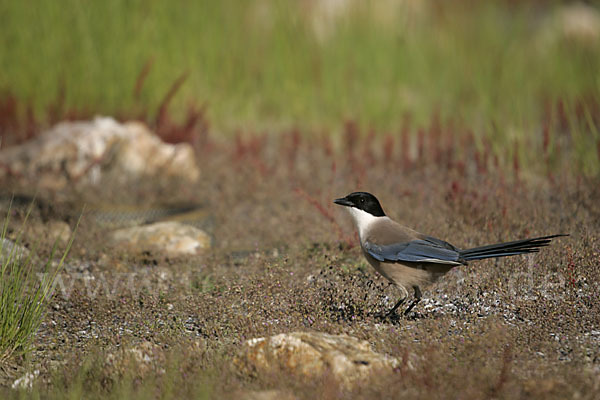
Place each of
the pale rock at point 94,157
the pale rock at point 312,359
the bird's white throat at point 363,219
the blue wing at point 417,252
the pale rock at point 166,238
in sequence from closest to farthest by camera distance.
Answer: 1. the pale rock at point 312,359
2. the blue wing at point 417,252
3. the bird's white throat at point 363,219
4. the pale rock at point 166,238
5. the pale rock at point 94,157

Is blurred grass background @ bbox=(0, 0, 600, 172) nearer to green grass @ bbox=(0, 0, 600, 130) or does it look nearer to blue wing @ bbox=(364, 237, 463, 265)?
green grass @ bbox=(0, 0, 600, 130)

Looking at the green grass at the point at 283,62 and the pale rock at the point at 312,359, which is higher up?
the green grass at the point at 283,62

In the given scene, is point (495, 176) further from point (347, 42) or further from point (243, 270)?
point (347, 42)

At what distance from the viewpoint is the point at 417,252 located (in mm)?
3500

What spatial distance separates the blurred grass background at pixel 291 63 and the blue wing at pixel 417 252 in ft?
12.3

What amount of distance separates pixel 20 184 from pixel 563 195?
4996 mm

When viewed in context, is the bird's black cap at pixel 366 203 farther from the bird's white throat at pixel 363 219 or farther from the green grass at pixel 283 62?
the green grass at pixel 283 62

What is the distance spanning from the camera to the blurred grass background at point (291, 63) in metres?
7.81

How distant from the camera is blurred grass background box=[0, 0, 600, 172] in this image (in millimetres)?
7809

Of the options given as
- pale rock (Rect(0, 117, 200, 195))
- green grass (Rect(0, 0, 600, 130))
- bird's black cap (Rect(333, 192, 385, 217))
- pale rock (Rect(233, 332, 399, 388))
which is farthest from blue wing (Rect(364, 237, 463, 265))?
green grass (Rect(0, 0, 600, 130))

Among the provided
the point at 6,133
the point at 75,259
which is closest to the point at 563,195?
the point at 75,259

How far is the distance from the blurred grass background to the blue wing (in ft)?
12.3

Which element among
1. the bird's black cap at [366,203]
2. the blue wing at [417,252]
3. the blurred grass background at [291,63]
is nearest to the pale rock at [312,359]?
the blue wing at [417,252]

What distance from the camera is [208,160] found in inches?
295
